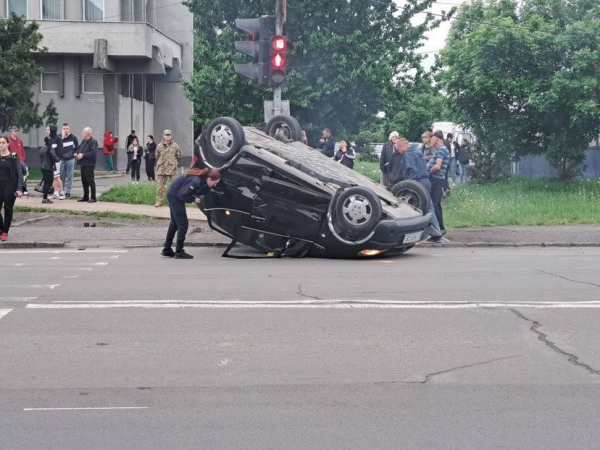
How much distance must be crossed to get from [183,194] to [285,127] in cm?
307

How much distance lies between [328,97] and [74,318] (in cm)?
2368

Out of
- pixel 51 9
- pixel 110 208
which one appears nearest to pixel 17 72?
pixel 51 9

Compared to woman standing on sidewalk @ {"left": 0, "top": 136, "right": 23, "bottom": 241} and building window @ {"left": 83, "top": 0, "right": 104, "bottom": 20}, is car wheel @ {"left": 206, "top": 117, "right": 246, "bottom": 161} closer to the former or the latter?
woman standing on sidewalk @ {"left": 0, "top": 136, "right": 23, "bottom": 241}

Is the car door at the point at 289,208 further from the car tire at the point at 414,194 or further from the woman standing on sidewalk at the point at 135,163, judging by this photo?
the woman standing on sidewalk at the point at 135,163

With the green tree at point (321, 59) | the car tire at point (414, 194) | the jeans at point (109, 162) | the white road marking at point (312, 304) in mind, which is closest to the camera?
the white road marking at point (312, 304)

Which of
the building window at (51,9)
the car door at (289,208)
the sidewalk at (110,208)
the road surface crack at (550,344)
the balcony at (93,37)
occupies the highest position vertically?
the building window at (51,9)

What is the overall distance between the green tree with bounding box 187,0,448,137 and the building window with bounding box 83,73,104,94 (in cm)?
768

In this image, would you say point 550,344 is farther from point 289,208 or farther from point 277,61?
point 277,61

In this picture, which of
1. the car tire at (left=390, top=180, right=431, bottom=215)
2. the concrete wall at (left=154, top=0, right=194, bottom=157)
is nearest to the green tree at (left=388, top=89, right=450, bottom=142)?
the concrete wall at (left=154, top=0, right=194, bottom=157)

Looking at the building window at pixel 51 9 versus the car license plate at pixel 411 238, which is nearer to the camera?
the car license plate at pixel 411 238

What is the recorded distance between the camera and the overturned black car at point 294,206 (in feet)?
45.9

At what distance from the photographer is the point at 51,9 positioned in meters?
41.4

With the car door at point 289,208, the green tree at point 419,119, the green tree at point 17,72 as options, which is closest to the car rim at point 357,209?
the car door at point 289,208

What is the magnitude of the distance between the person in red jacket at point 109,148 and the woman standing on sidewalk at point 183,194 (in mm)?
25240
